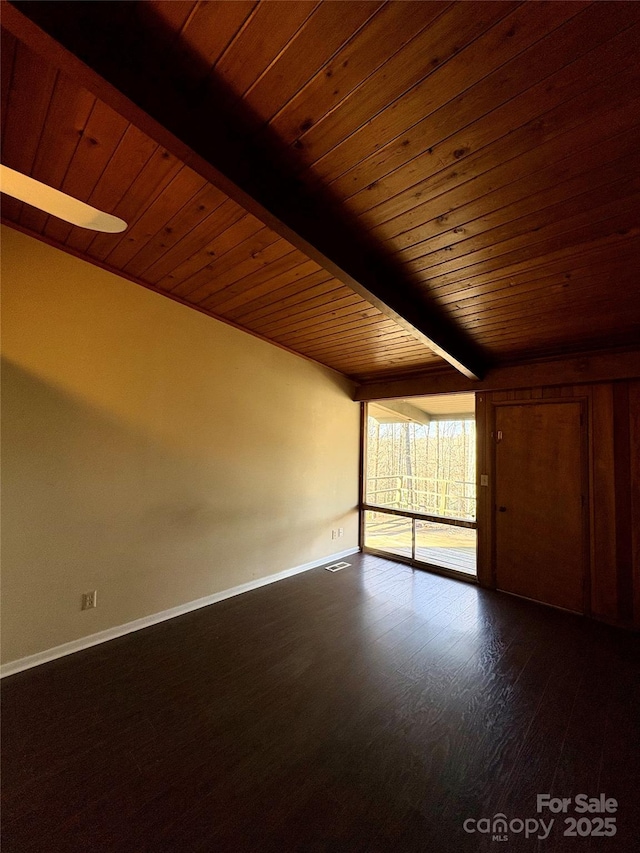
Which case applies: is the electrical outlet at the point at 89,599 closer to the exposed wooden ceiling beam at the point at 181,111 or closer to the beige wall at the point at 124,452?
the beige wall at the point at 124,452

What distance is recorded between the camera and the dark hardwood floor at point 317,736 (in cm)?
132

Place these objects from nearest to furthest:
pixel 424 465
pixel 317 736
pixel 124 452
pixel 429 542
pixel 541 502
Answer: pixel 317 736
pixel 124 452
pixel 541 502
pixel 429 542
pixel 424 465

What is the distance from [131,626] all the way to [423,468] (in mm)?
5997

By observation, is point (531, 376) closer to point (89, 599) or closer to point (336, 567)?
point (336, 567)

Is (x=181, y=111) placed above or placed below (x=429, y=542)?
above

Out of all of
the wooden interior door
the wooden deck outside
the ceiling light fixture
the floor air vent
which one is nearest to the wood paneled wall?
the wooden interior door

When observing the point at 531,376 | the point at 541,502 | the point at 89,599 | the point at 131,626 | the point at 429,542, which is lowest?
the point at 429,542

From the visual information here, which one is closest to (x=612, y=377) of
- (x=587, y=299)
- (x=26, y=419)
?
(x=587, y=299)

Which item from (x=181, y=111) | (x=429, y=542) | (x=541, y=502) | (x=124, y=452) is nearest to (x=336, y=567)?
(x=429, y=542)

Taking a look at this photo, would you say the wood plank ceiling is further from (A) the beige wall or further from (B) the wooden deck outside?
(B) the wooden deck outside

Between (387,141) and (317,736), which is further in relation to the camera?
(317,736)

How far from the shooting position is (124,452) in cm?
266

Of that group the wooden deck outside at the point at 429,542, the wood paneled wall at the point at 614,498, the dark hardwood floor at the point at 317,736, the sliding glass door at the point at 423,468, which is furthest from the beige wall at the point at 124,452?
the wood paneled wall at the point at 614,498

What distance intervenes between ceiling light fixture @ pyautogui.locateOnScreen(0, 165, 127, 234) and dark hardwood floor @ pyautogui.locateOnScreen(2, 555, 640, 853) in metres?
2.36
